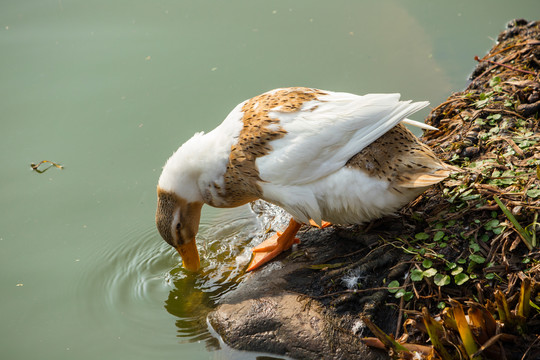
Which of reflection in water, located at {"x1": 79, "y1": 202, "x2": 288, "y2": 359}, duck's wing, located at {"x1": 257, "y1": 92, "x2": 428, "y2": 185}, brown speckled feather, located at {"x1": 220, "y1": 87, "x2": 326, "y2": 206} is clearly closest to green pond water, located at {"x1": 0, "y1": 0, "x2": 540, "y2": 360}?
reflection in water, located at {"x1": 79, "y1": 202, "x2": 288, "y2": 359}

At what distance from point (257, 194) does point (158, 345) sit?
112cm

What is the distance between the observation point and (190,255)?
3.60 meters

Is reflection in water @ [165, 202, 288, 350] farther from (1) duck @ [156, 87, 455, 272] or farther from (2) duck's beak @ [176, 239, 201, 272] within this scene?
(1) duck @ [156, 87, 455, 272]

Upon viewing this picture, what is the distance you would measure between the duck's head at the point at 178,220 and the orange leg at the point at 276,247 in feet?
1.52

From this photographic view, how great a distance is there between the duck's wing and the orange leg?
45cm

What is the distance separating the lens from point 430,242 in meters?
2.93

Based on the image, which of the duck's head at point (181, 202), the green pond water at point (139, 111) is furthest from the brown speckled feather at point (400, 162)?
the green pond water at point (139, 111)

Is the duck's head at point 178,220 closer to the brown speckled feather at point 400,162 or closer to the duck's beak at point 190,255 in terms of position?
the duck's beak at point 190,255

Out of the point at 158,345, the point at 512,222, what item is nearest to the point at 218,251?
the point at 158,345

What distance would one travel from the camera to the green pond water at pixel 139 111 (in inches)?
137

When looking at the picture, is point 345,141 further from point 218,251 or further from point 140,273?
point 140,273

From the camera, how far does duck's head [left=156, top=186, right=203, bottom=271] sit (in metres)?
3.48

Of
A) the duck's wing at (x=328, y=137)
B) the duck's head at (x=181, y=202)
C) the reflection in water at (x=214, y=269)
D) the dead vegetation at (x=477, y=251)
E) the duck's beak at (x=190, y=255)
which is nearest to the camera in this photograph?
the dead vegetation at (x=477, y=251)

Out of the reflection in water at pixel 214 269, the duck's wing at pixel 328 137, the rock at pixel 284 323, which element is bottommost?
the rock at pixel 284 323
